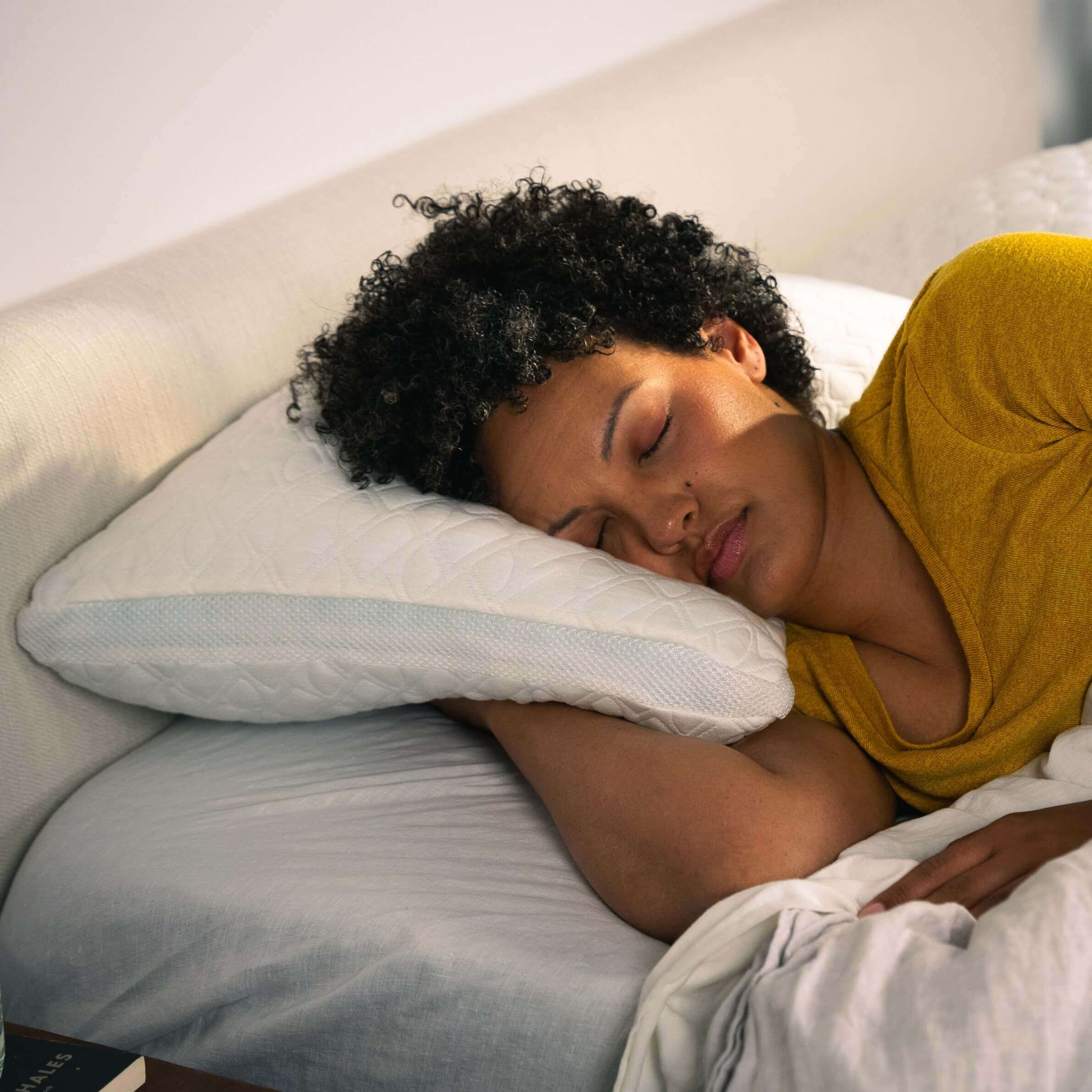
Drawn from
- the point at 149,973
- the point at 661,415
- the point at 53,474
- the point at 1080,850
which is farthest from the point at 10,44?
the point at 1080,850

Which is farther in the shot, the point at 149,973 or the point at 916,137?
the point at 916,137

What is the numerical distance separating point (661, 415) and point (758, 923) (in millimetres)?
473

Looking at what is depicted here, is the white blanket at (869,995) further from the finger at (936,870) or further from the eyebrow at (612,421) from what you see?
the eyebrow at (612,421)

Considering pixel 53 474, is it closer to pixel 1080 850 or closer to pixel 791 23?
pixel 1080 850

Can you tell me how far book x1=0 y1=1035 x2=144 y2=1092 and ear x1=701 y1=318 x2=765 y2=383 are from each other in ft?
2.66

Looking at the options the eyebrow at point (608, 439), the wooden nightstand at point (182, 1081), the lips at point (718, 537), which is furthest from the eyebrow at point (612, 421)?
the wooden nightstand at point (182, 1081)

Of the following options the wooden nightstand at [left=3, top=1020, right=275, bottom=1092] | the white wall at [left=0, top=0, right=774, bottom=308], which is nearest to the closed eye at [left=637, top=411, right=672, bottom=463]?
the wooden nightstand at [left=3, top=1020, right=275, bottom=1092]

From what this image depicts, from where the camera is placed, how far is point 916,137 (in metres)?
1.96

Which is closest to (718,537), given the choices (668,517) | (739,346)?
(668,517)

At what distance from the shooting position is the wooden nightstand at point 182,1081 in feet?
2.04

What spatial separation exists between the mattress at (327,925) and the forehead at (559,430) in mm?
251

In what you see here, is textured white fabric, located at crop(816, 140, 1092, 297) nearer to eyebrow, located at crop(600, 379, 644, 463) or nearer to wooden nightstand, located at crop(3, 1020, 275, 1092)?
eyebrow, located at crop(600, 379, 644, 463)

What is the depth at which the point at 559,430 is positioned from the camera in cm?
94

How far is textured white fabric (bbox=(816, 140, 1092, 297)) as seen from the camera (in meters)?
1.44
